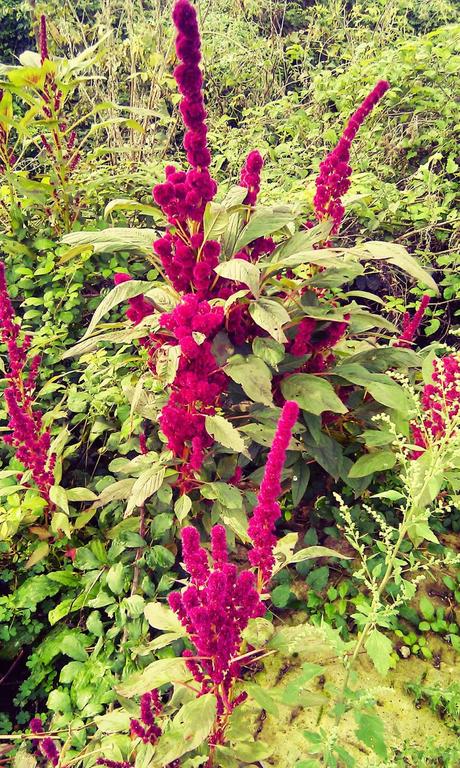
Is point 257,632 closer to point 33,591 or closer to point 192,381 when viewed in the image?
point 192,381

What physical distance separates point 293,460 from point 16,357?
3.01 ft

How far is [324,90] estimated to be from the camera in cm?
350

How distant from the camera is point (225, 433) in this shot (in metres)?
1.33

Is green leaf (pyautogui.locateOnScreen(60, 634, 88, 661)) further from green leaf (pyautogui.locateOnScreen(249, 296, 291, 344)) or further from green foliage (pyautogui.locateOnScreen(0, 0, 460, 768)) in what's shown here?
green leaf (pyautogui.locateOnScreen(249, 296, 291, 344))

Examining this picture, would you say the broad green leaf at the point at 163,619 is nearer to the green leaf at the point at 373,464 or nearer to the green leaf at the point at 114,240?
the green leaf at the point at 373,464

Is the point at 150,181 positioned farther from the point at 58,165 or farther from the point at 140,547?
the point at 140,547

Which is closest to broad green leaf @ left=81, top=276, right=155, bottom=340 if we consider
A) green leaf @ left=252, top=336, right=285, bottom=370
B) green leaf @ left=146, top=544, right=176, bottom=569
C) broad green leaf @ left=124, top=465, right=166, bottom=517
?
green leaf @ left=252, top=336, right=285, bottom=370

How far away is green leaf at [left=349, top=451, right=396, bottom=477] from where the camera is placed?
1549mm

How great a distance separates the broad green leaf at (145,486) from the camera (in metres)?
1.41

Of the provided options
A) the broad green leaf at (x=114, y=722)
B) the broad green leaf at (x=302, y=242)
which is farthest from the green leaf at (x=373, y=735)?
the broad green leaf at (x=302, y=242)

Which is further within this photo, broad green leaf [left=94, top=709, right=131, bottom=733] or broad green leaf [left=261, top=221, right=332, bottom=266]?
broad green leaf [left=261, top=221, right=332, bottom=266]

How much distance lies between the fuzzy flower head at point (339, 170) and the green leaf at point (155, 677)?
1.30 metres

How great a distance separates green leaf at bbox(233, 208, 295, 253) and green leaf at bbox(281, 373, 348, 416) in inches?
17.3

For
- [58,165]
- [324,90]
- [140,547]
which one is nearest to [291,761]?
[140,547]
